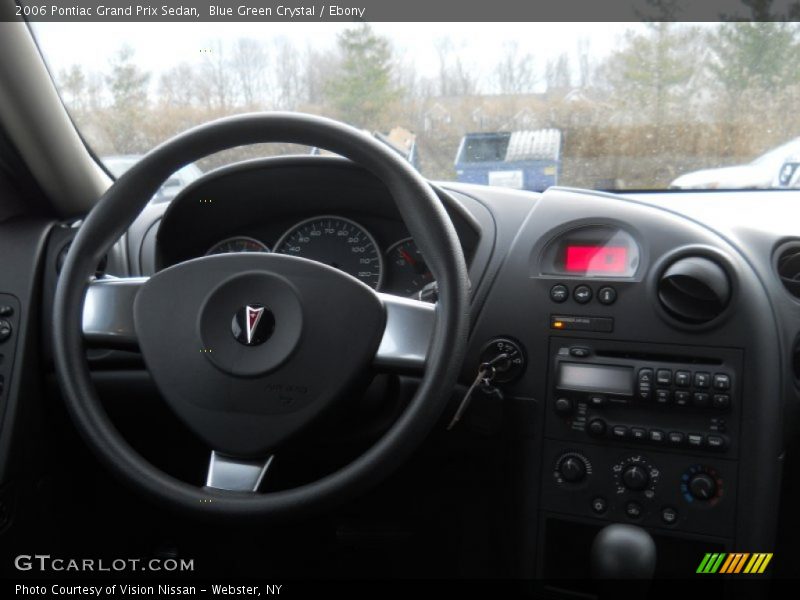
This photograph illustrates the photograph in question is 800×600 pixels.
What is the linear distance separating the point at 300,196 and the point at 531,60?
0.66m

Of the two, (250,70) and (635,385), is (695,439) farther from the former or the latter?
(250,70)

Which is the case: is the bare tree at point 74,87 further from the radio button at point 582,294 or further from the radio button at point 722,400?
the radio button at point 722,400

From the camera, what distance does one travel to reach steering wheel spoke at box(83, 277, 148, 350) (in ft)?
4.71

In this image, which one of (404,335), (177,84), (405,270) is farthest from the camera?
(177,84)

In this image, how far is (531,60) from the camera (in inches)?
71.8

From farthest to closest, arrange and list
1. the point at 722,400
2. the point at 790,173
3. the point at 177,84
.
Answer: the point at 177,84 < the point at 790,173 < the point at 722,400

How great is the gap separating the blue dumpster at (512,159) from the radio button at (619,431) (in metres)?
0.62

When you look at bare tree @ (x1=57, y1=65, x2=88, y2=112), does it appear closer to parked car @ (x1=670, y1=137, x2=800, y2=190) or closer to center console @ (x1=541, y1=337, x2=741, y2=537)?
center console @ (x1=541, y1=337, x2=741, y2=537)

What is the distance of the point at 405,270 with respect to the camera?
1.90 meters

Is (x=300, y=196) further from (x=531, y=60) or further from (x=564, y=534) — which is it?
(x=564, y=534)

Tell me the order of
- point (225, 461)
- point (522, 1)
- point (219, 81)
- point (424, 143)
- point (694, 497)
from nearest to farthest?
point (225, 461) < point (694, 497) < point (522, 1) < point (424, 143) < point (219, 81)

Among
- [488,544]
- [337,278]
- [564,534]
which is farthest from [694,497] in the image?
[337,278]

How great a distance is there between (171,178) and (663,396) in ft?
4.09

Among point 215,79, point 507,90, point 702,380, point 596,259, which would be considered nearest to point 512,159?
point 507,90
